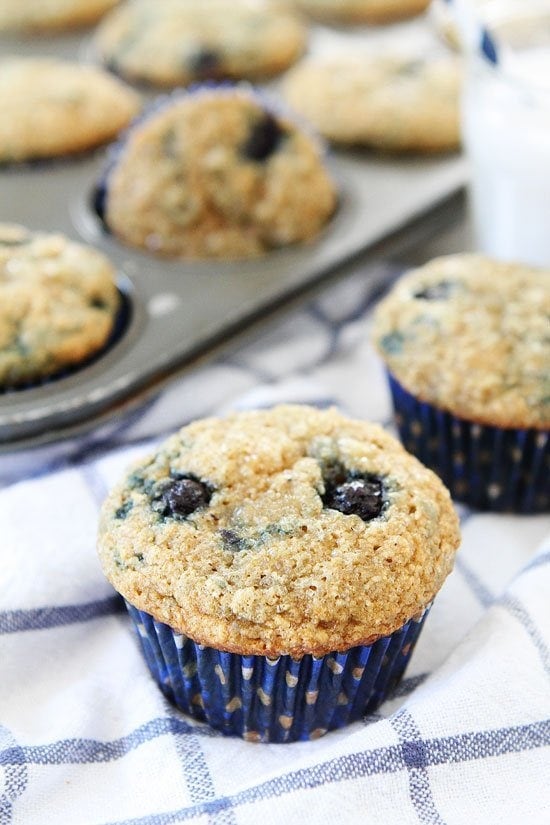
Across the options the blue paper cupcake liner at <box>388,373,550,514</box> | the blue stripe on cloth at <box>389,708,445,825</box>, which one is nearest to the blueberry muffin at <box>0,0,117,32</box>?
the blue paper cupcake liner at <box>388,373,550,514</box>

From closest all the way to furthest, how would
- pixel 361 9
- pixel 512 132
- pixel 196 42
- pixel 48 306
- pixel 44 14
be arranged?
pixel 48 306
pixel 512 132
pixel 196 42
pixel 44 14
pixel 361 9

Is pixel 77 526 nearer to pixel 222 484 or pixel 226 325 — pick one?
pixel 222 484

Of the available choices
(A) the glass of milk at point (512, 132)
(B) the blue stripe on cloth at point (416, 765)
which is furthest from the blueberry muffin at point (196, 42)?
(B) the blue stripe on cloth at point (416, 765)

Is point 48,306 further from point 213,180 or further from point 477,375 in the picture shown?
point 477,375

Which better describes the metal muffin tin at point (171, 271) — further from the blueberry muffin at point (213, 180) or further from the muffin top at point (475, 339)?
the muffin top at point (475, 339)

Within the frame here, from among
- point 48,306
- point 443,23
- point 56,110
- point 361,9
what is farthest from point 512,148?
point 361,9

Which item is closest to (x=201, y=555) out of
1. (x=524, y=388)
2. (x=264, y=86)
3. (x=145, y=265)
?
(x=524, y=388)
